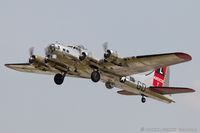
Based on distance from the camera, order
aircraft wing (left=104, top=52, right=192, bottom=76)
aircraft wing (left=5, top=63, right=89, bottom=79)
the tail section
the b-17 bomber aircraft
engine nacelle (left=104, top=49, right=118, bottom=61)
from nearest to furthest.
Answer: aircraft wing (left=104, top=52, right=192, bottom=76)
the b-17 bomber aircraft
engine nacelle (left=104, top=49, right=118, bottom=61)
aircraft wing (left=5, top=63, right=89, bottom=79)
the tail section

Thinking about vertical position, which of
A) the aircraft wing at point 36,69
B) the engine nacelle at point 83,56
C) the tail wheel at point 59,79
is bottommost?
the tail wheel at point 59,79

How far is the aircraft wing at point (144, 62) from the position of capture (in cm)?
3422

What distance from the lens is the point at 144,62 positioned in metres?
36.4

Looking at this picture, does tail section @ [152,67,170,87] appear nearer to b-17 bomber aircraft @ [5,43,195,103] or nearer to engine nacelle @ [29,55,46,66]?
b-17 bomber aircraft @ [5,43,195,103]

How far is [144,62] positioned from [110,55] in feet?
8.34

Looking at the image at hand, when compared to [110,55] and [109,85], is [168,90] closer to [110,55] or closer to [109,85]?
[109,85]

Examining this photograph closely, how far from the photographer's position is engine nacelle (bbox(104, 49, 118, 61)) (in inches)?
1411

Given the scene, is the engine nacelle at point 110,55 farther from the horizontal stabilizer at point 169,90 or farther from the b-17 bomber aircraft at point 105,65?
the horizontal stabilizer at point 169,90

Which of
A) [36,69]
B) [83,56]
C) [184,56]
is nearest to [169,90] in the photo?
[184,56]

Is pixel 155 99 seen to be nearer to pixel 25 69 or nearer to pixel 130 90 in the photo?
pixel 130 90

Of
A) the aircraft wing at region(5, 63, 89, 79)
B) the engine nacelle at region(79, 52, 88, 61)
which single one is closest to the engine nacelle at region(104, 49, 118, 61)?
the engine nacelle at region(79, 52, 88, 61)

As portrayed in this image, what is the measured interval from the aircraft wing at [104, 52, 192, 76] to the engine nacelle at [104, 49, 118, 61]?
0.40 m

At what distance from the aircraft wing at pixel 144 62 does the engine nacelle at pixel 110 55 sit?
40 centimetres

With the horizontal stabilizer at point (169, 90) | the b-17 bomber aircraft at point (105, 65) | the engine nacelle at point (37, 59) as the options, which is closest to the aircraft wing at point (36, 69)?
the b-17 bomber aircraft at point (105, 65)
